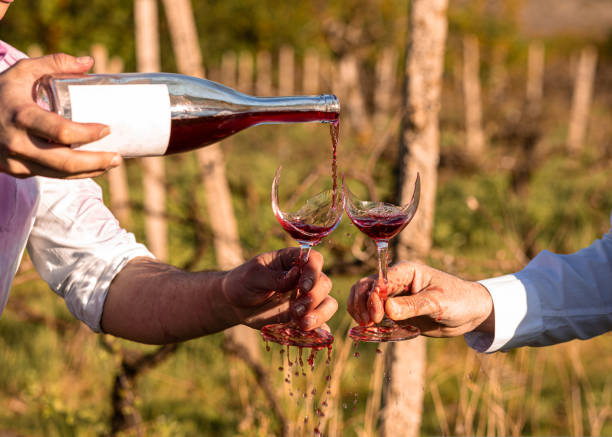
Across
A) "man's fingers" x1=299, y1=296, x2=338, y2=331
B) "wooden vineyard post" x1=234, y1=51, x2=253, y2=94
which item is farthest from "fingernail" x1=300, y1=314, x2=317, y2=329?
"wooden vineyard post" x1=234, y1=51, x2=253, y2=94

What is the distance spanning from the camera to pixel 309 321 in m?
1.40

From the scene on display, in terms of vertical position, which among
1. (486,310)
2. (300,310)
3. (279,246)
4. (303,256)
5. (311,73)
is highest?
(311,73)

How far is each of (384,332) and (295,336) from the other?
217mm

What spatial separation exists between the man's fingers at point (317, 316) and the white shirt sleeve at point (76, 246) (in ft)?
1.75

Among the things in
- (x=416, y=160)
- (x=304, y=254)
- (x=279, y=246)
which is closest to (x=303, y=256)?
(x=304, y=254)

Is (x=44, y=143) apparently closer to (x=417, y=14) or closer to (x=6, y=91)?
(x=6, y=91)

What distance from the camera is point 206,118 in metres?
1.46

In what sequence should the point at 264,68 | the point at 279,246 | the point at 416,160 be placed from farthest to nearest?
the point at 264,68 → the point at 279,246 → the point at 416,160

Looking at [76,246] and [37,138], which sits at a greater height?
[37,138]

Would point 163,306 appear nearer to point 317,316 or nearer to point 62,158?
point 317,316

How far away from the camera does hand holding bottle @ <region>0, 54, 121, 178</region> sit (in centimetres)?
104

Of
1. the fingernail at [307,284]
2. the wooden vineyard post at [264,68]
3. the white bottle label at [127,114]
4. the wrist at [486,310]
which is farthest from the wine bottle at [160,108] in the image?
the wooden vineyard post at [264,68]

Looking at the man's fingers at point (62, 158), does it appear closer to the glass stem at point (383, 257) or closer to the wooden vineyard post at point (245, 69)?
the glass stem at point (383, 257)

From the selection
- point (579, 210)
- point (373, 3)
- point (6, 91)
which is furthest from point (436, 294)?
point (373, 3)
